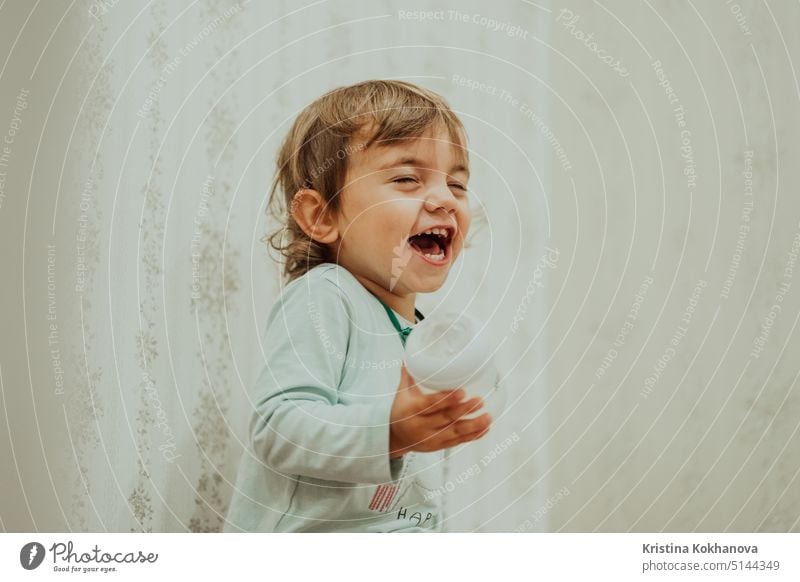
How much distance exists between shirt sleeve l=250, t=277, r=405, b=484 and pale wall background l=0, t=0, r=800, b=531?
0.04m

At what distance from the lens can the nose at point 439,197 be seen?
75cm

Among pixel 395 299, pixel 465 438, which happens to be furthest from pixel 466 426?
pixel 395 299

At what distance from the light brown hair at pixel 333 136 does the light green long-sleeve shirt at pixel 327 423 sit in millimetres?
30

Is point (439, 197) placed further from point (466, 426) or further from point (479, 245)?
point (466, 426)

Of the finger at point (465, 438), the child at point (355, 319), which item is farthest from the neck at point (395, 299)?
the finger at point (465, 438)

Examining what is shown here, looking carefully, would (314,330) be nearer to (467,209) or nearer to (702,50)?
(467,209)

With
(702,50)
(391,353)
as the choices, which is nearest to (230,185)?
(391,353)

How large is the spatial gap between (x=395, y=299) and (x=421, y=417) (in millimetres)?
100

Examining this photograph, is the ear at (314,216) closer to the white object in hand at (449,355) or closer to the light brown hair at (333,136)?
the light brown hair at (333,136)

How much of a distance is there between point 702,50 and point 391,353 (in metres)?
0.39

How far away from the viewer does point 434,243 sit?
777 millimetres

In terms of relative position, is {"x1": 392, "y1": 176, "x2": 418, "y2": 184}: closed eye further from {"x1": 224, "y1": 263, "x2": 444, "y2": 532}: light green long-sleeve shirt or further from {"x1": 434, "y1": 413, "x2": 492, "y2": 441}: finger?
{"x1": 434, "y1": 413, "x2": 492, "y2": 441}: finger

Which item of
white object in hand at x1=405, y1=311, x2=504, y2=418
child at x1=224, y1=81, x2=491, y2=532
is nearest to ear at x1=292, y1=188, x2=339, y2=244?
child at x1=224, y1=81, x2=491, y2=532
